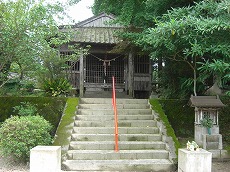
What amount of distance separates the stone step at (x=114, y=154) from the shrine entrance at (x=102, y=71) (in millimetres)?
7200

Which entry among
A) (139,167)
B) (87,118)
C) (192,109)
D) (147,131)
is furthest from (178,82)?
(139,167)

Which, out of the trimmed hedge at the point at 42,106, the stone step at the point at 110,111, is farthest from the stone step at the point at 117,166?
the stone step at the point at 110,111

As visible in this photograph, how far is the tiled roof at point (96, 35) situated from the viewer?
1233 cm

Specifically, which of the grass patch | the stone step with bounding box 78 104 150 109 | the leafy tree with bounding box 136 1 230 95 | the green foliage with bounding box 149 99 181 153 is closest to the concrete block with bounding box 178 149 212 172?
the green foliage with bounding box 149 99 181 153

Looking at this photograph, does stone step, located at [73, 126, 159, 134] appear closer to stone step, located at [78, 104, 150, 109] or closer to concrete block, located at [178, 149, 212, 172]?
stone step, located at [78, 104, 150, 109]

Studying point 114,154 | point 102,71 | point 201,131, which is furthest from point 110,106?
point 102,71

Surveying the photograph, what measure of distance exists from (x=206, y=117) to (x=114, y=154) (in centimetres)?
286

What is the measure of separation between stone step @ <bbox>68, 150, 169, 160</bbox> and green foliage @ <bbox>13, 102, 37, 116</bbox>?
7.79ft

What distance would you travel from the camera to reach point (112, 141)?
729 centimetres

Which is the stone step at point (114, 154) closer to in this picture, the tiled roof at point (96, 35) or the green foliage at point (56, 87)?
the green foliage at point (56, 87)

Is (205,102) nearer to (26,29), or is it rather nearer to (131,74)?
(26,29)

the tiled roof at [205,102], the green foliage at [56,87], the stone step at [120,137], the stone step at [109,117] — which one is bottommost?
the stone step at [120,137]

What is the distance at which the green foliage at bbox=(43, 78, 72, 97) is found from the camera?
975 cm

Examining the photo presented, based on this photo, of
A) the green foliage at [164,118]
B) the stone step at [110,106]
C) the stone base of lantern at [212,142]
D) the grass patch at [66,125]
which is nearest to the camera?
the grass patch at [66,125]
